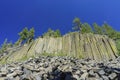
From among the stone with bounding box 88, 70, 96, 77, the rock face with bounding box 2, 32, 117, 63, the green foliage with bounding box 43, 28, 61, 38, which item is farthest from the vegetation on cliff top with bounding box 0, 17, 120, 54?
the stone with bounding box 88, 70, 96, 77

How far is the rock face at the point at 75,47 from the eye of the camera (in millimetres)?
52781

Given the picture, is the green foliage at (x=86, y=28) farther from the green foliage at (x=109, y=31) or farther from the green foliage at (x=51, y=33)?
the green foliage at (x=51, y=33)

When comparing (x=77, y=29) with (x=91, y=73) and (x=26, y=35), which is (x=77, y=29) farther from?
(x=91, y=73)

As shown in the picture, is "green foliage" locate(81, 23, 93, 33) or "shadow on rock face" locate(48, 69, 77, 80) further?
"green foliage" locate(81, 23, 93, 33)

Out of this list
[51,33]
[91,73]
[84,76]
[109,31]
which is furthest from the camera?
[51,33]

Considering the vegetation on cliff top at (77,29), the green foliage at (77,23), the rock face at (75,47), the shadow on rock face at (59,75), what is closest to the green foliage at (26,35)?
→ the vegetation on cliff top at (77,29)

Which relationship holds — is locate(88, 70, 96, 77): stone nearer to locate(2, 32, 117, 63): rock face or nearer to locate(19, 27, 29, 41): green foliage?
locate(2, 32, 117, 63): rock face

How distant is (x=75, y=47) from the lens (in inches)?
2212

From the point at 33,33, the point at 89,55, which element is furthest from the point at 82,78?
the point at 33,33

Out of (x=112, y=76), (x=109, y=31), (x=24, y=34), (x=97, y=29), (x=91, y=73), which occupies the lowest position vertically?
(x=112, y=76)

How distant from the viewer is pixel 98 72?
2194 centimetres

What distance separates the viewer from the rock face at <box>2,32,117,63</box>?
52.8 metres

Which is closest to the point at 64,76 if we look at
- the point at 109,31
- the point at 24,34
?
the point at 109,31

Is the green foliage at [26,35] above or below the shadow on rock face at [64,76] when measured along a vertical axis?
above
